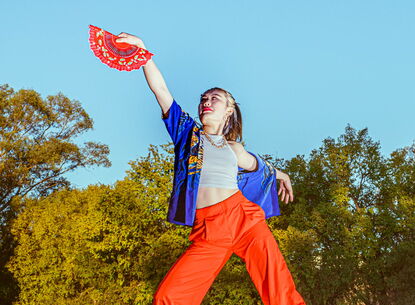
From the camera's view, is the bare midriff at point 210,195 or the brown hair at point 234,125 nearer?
the bare midriff at point 210,195

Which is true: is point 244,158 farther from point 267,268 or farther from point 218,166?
point 267,268

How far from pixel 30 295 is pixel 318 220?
36.3 ft

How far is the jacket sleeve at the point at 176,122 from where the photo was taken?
348 cm

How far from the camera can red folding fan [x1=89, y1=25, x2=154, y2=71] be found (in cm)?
332

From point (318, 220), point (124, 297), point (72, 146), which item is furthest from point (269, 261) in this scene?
point (72, 146)

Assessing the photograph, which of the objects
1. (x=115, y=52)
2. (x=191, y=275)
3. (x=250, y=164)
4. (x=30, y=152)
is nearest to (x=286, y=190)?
(x=250, y=164)

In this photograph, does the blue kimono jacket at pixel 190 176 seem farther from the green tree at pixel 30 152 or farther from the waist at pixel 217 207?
the green tree at pixel 30 152

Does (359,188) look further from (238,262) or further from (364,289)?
(238,262)

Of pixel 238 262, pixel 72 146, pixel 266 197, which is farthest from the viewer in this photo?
pixel 72 146

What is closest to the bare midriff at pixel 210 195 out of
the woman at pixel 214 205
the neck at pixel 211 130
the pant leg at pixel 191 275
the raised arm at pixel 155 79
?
the woman at pixel 214 205

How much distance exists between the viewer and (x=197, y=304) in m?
3.08

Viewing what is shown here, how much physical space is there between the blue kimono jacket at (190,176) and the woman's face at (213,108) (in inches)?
4.7

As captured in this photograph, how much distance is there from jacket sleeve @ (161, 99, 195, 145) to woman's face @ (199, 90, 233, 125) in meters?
0.21

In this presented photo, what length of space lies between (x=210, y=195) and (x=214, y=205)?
0.09 m
